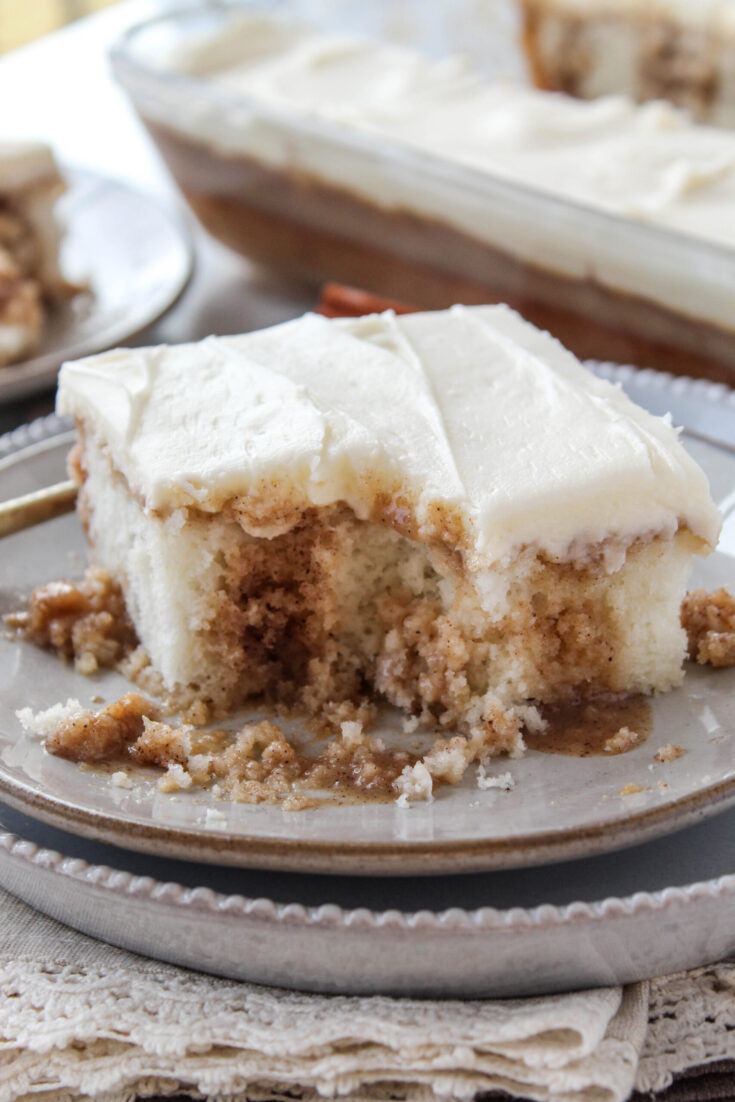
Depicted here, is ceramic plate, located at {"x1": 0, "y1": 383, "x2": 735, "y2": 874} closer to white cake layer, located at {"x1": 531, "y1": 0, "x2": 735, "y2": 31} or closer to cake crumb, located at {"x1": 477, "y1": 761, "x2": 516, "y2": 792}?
cake crumb, located at {"x1": 477, "y1": 761, "x2": 516, "y2": 792}

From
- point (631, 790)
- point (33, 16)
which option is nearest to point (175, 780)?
point (631, 790)

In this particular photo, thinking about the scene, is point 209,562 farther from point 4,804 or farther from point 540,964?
point 540,964

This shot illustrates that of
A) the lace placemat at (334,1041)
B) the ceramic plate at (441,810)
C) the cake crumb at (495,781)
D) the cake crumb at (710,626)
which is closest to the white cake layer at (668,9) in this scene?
the cake crumb at (710,626)

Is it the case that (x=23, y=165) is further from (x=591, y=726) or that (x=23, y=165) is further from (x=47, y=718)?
(x=591, y=726)

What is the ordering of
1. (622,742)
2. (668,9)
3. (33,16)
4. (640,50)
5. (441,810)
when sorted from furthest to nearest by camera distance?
(33,16) → (640,50) → (668,9) → (622,742) → (441,810)

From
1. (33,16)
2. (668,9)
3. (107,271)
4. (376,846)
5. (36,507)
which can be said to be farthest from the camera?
(33,16)

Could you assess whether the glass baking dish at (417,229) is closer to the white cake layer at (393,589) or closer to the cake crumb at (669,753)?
the white cake layer at (393,589)

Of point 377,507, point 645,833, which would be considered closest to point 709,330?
point 377,507
